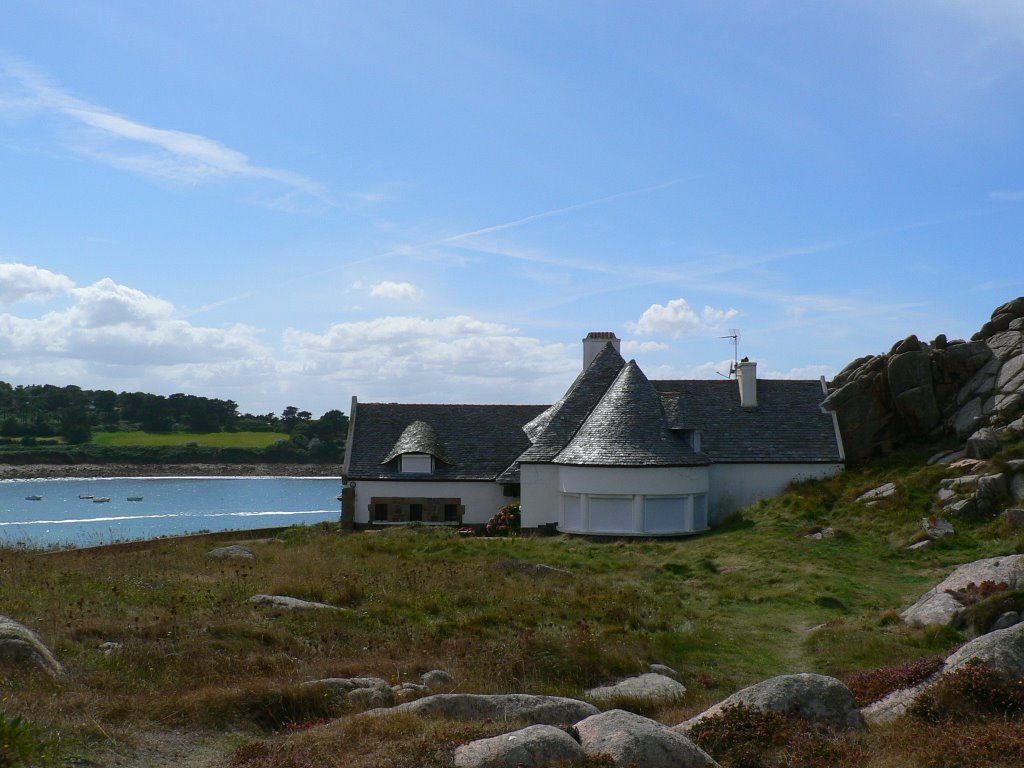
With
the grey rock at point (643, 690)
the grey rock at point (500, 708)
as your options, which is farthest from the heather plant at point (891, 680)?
the grey rock at point (500, 708)

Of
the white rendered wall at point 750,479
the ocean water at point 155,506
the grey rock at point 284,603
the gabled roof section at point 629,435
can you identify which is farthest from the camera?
the ocean water at point 155,506

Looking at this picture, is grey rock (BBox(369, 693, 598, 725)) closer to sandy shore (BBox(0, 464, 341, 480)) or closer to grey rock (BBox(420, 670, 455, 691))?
grey rock (BBox(420, 670, 455, 691))

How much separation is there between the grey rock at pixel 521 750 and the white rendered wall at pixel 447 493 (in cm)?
2729

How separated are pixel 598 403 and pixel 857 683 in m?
22.7

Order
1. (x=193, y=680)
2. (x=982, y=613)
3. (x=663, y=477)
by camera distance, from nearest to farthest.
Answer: (x=193, y=680)
(x=982, y=613)
(x=663, y=477)

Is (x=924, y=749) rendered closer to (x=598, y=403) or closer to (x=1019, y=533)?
(x=1019, y=533)

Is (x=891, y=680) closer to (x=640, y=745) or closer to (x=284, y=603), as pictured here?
(x=640, y=745)

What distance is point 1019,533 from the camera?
23.8 meters

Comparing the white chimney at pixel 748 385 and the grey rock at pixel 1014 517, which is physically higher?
the white chimney at pixel 748 385

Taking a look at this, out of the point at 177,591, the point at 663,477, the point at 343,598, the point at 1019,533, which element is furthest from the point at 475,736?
the point at 663,477

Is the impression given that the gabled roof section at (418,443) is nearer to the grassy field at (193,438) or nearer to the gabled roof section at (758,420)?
the gabled roof section at (758,420)

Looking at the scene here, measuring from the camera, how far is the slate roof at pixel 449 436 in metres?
36.1

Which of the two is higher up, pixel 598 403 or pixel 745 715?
pixel 598 403

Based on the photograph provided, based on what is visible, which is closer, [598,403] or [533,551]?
[533,551]
